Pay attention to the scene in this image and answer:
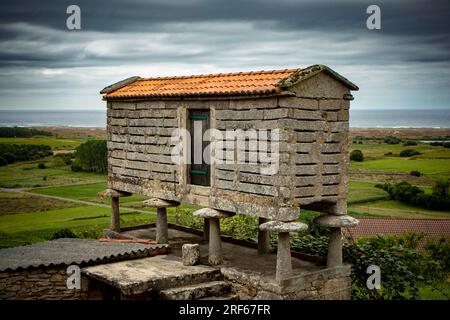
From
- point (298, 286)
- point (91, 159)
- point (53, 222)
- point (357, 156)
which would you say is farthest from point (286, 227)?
point (357, 156)

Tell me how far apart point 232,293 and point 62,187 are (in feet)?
97.4

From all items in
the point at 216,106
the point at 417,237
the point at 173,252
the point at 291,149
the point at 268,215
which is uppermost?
the point at 216,106

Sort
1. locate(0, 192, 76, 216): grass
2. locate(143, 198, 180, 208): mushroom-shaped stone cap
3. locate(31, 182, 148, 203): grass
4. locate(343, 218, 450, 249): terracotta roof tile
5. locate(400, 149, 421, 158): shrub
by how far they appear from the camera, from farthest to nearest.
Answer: locate(400, 149, 421, 158): shrub, locate(31, 182, 148, 203): grass, locate(0, 192, 76, 216): grass, locate(343, 218, 450, 249): terracotta roof tile, locate(143, 198, 180, 208): mushroom-shaped stone cap

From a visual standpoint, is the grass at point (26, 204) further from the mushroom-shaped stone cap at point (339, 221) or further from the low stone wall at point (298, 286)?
the mushroom-shaped stone cap at point (339, 221)

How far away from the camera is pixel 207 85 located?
1396 cm

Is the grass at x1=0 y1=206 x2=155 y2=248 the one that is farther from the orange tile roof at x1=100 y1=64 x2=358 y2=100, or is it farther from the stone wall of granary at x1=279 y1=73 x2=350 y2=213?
the stone wall of granary at x1=279 y1=73 x2=350 y2=213

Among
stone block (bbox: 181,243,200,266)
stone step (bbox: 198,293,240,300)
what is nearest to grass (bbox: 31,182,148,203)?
stone block (bbox: 181,243,200,266)

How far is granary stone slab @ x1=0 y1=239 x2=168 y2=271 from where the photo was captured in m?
13.0

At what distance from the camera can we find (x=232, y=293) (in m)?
12.8

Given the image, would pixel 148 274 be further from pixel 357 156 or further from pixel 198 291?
pixel 357 156

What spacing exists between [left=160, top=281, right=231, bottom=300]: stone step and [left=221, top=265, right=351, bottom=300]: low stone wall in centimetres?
28

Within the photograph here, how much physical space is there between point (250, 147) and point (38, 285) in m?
5.59
